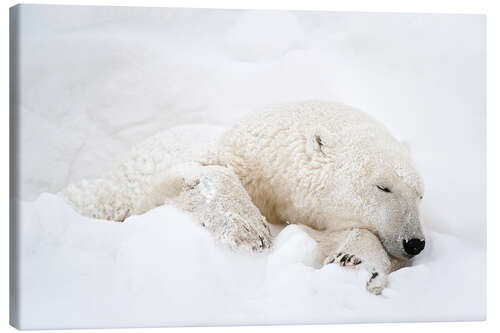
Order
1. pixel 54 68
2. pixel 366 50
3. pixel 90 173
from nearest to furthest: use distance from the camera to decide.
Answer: pixel 54 68 → pixel 90 173 → pixel 366 50

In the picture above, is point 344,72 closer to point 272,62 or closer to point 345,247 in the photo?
point 272,62

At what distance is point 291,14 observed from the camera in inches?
151

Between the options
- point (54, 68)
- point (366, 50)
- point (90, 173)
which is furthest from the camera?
point (366, 50)

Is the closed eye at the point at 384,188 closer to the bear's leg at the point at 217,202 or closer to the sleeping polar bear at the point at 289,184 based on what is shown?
the sleeping polar bear at the point at 289,184

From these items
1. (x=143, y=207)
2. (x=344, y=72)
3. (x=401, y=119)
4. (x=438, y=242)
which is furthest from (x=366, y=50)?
(x=143, y=207)

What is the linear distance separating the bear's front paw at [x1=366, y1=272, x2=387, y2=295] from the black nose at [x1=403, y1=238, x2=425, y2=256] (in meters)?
0.17

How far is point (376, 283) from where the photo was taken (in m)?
3.49

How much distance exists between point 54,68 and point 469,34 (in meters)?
2.23

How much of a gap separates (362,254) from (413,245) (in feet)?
0.83

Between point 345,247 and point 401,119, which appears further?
point 401,119

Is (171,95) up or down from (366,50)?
down

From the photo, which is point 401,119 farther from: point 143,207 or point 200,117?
point 143,207

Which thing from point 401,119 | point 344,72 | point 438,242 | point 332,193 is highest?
point 344,72

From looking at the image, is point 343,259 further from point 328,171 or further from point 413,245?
point 328,171
